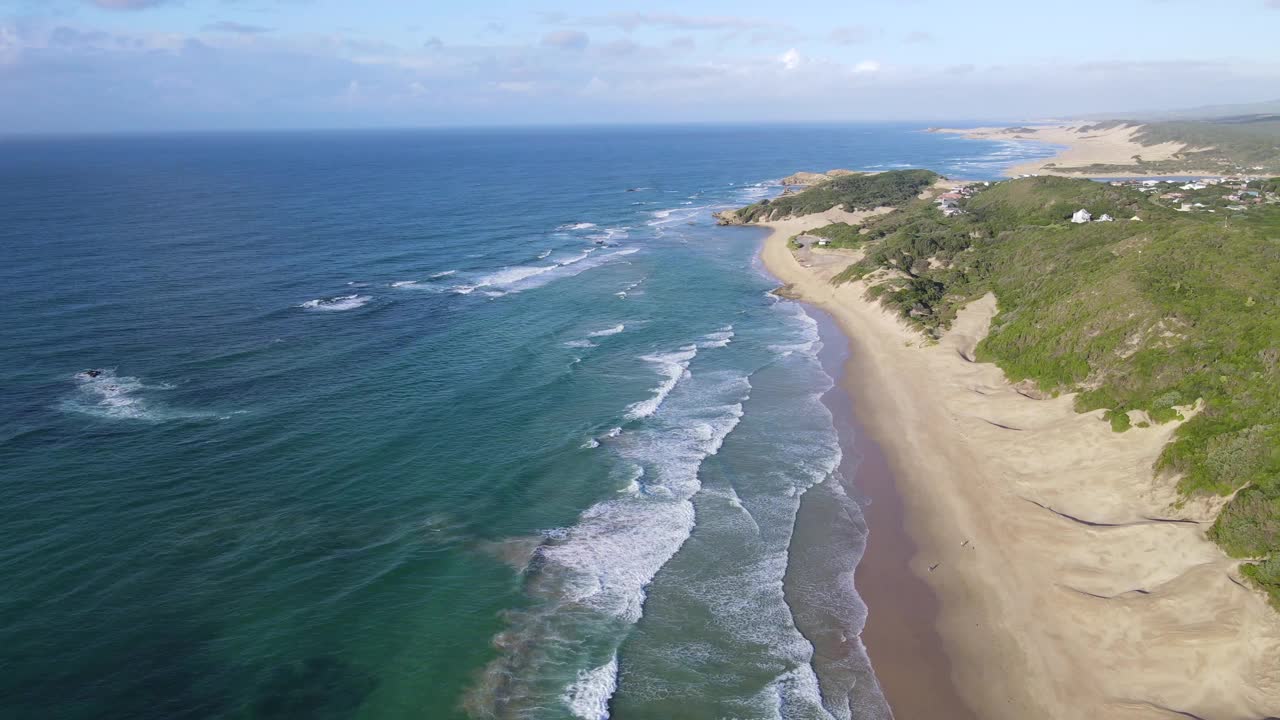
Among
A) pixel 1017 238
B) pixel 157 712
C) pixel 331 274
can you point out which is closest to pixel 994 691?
pixel 157 712

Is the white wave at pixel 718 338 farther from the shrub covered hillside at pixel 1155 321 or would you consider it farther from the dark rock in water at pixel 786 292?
the shrub covered hillside at pixel 1155 321

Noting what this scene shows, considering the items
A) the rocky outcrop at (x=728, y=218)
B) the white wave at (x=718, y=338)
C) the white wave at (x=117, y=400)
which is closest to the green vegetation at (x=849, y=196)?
the rocky outcrop at (x=728, y=218)

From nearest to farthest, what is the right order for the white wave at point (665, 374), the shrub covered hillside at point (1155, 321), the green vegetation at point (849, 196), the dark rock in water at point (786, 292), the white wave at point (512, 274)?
the shrub covered hillside at point (1155, 321) < the white wave at point (665, 374) < the dark rock in water at point (786, 292) < the white wave at point (512, 274) < the green vegetation at point (849, 196)

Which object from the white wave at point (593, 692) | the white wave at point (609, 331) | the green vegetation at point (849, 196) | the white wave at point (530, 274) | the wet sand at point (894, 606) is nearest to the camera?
the white wave at point (593, 692)

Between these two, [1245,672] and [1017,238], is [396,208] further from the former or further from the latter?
[1245,672]

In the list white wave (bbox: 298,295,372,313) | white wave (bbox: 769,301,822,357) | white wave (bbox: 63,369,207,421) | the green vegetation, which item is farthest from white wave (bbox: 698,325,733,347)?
the green vegetation

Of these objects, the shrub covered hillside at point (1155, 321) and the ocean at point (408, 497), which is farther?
the shrub covered hillside at point (1155, 321)

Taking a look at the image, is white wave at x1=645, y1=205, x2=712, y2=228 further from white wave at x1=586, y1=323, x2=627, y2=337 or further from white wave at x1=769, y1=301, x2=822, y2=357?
white wave at x1=586, y1=323, x2=627, y2=337
